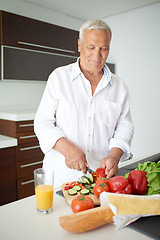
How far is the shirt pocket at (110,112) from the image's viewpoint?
139 cm

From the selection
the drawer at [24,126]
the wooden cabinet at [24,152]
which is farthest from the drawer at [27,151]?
the drawer at [24,126]

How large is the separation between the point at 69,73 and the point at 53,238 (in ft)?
3.17

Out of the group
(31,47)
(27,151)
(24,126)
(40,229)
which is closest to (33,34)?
(31,47)

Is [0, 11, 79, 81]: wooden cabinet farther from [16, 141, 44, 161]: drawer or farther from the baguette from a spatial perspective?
the baguette

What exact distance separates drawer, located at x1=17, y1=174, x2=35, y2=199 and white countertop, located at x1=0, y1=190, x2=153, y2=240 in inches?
63.4

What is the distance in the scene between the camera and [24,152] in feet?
7.92

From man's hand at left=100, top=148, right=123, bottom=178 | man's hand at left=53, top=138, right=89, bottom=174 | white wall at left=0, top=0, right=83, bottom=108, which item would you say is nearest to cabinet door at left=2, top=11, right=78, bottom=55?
white wall at left=0, top=0, right=83, bottom=108

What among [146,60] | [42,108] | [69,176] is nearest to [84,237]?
[69,176]

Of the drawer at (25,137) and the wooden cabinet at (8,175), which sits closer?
the wooden cabinet at (8,175)

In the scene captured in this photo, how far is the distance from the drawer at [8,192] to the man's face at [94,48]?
1538mm

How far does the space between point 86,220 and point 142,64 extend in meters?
3.11

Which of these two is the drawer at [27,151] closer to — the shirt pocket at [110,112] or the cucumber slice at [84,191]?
the shirt pocket at [110,112]

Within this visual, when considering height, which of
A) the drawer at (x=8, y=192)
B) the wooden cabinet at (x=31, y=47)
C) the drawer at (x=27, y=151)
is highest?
the wooden cabinet at (x=31, y=47)

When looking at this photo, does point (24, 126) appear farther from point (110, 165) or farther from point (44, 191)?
point (44, 191)
